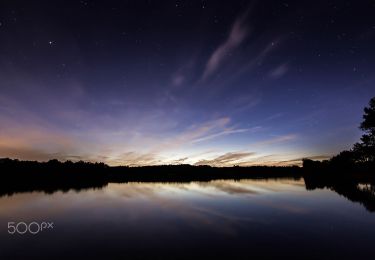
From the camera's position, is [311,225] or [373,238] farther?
[311,225]

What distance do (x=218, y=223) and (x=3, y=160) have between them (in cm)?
15911

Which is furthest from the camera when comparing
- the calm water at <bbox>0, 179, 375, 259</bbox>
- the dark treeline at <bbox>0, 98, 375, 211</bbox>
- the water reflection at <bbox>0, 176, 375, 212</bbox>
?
the dark treeline at <bbox>0, 98, 375, 211</bbox>

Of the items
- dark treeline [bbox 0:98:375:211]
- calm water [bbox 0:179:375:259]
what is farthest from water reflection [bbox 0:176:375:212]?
calm water [bbox 0:179:375:259]

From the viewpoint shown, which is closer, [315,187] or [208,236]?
[208,236]

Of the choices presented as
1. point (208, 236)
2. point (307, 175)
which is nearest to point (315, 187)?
point (208, 236)

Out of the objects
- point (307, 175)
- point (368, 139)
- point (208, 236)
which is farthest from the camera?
point (307, 175)

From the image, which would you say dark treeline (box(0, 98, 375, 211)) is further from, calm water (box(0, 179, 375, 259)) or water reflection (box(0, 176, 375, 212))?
calm water (box(0, 179, 375, 259))

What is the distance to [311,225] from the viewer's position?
787 inches

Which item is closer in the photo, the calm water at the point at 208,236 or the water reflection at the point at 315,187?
the calm water at the point at 208,236

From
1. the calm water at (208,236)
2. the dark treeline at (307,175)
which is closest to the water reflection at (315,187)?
the dark treeline at (307,175)

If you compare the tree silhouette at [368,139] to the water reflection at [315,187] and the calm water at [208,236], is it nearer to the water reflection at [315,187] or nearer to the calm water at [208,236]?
the water reflection at [315,187]

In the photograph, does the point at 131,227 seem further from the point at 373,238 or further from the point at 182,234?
the point at 373,238

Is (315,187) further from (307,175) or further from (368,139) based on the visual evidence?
(307,175)

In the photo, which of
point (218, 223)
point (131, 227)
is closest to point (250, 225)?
point (218, 223)
